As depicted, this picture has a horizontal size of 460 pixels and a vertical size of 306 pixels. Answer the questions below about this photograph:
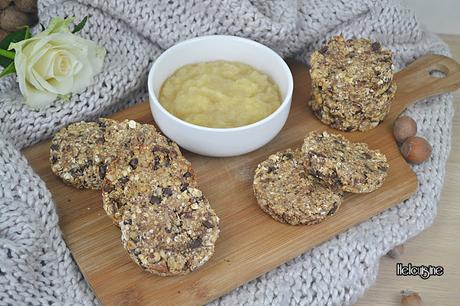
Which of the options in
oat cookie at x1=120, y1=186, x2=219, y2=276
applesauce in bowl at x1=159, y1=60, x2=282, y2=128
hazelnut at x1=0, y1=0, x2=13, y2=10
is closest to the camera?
oat cookie at x1=120, y1=186, x2=219, y2=276

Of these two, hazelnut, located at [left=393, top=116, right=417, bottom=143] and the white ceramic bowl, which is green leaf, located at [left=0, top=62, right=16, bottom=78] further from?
hazelnut, located at [left=393, top=116, right=417, bottom=143]

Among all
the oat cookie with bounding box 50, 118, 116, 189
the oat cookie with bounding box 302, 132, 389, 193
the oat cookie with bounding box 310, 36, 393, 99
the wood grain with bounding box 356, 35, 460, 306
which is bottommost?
the wood grain with bounding box 356, 35, 460, 306

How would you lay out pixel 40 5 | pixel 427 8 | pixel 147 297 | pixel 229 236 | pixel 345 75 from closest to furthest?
pixel 147 297, pixel 229 236, pixel 345 75, pixel 40 5, pixel 427 8

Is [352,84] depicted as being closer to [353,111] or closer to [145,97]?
[353,111]

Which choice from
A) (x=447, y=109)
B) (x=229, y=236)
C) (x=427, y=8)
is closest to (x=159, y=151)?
(x=229, y=236)

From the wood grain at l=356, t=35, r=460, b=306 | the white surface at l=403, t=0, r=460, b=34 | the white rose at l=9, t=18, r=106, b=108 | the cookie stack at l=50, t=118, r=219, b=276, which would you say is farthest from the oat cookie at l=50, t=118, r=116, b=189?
the white surface at l=403, t=0, r=460, b=34

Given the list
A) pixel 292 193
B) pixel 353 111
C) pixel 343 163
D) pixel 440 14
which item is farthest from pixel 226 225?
pixel 440 14

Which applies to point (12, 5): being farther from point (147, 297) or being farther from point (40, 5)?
point (147, 297)
